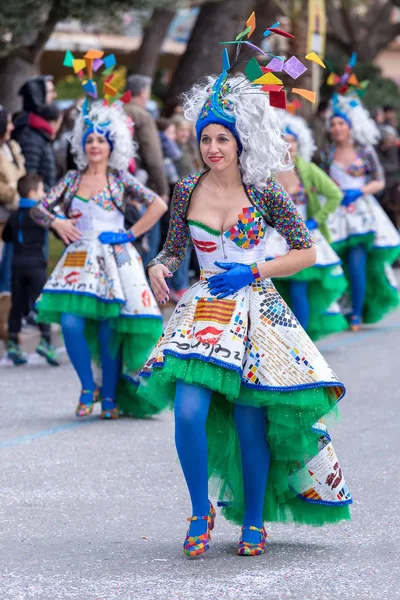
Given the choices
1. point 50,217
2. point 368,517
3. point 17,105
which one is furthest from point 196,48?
point 368,517

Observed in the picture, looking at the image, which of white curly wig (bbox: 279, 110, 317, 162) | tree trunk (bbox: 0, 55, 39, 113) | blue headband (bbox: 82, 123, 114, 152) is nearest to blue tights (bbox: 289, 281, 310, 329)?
white curly wig (bbox: 279, 110, 317, 162)

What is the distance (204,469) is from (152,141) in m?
6.86

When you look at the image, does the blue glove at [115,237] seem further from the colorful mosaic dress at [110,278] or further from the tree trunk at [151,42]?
the tree trunk at [151,42]

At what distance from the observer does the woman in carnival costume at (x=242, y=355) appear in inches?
187

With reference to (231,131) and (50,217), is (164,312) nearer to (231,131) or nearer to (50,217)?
(50,217)

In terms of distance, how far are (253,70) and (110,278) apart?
10.3 feet

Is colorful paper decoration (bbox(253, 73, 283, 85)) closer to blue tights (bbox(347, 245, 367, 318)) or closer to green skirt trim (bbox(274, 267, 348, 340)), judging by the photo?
green skirt trim (bbox(274, 267, 348, 340))

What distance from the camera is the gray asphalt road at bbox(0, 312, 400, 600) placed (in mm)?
4465

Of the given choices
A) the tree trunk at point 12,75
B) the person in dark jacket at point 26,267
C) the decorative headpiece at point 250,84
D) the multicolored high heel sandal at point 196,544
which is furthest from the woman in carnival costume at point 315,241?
the tree trunk at point 12,75

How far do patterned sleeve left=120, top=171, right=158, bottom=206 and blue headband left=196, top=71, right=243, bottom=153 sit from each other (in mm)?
2785

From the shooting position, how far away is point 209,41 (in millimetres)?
19031

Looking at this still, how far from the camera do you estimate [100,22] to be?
14.9 m

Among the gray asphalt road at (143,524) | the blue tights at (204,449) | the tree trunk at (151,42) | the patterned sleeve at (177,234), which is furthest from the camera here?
the tree trunk at (151,42)

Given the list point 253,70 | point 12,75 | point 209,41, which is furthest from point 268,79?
point 209,41
